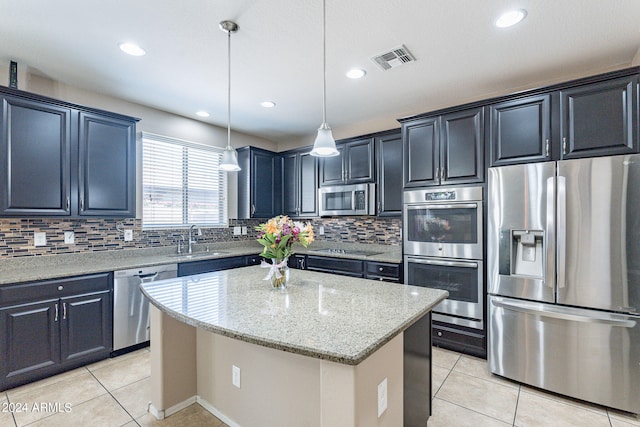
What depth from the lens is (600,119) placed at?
2.21 meters

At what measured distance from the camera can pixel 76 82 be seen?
9.64ft

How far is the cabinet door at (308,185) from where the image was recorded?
14.5 ft

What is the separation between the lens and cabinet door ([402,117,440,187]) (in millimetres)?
3023

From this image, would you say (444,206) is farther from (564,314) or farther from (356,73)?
(356,73)

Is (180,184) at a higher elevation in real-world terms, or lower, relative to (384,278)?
higher

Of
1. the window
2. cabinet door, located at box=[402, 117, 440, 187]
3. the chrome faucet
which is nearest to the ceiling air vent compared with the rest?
cabinet door, located at box=[402, 117, 440, 187]

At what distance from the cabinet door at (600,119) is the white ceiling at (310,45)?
1.27ft

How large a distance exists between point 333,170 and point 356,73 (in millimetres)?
1634

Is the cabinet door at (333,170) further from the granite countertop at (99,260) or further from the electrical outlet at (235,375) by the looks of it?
the electrical outlet at (235,375)

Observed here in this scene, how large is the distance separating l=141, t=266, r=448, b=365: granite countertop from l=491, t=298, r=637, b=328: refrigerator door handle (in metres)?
1.06

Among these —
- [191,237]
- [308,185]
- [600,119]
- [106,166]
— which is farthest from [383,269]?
[106,166]

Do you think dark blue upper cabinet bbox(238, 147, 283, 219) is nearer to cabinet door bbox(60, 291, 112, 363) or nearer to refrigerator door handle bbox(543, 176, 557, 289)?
cabinet door bbox(60, 291, 112, 363)

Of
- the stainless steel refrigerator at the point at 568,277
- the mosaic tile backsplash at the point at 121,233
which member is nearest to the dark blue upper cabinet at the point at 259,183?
the mosaic tile backsplash at the point at 121,233

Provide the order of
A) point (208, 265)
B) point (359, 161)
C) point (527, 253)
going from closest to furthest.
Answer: point (527, 253), point (208, 265), point (359, 161)
